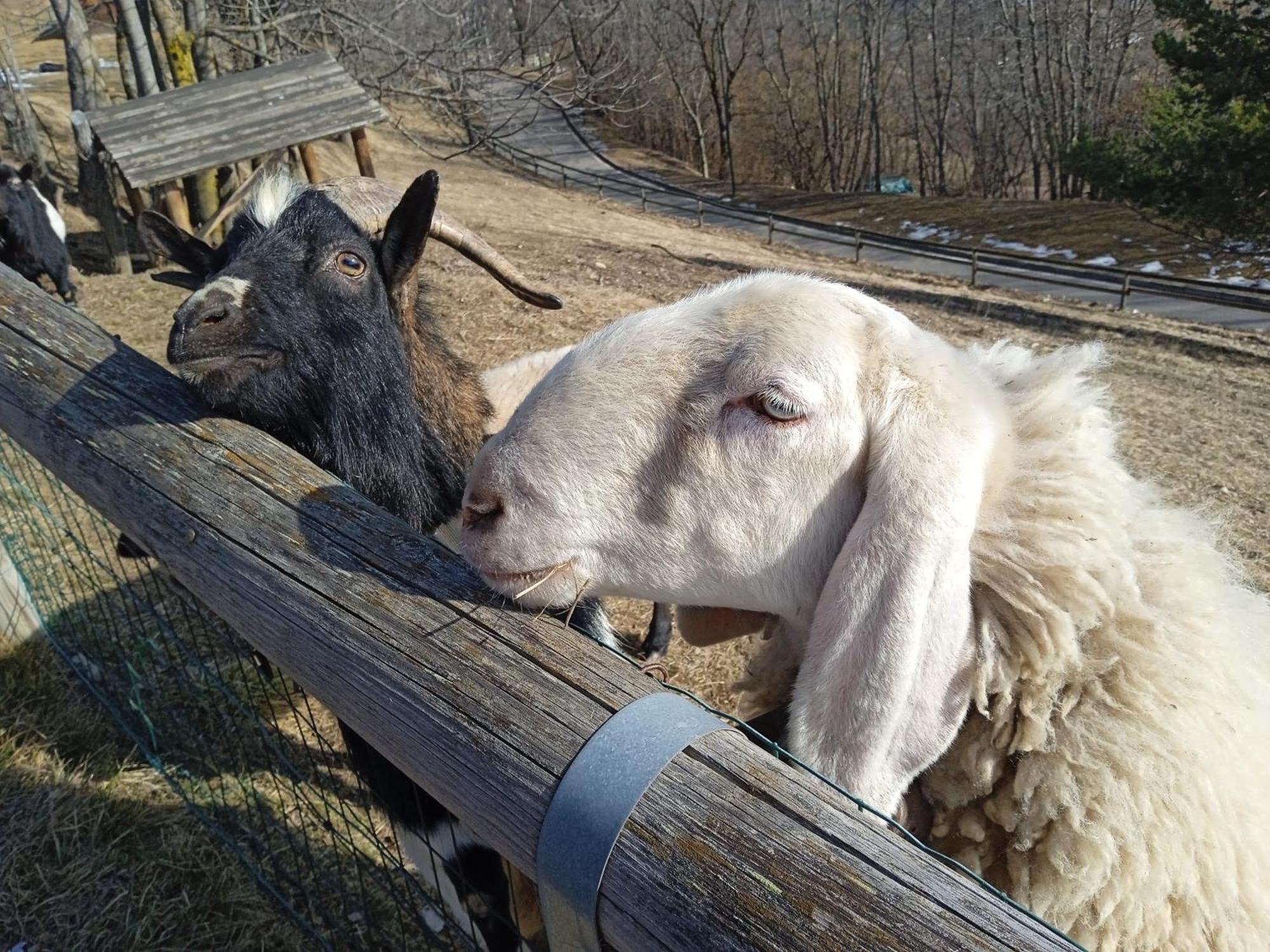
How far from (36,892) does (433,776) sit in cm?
271

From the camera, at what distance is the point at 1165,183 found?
55.8 feet

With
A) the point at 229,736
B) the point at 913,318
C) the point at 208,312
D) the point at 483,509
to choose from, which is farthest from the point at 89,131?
the point at 483,509

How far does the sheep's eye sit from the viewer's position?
1.71 m

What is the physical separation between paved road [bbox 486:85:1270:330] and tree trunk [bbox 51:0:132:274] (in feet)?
22.6

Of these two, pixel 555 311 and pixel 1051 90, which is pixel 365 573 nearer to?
pixel 555 311

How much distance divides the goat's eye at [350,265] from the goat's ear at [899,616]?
88.7 inches

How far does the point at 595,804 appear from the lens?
1.02 meters

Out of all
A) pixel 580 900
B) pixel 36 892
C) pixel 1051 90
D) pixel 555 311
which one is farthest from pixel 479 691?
pixel 1051 90

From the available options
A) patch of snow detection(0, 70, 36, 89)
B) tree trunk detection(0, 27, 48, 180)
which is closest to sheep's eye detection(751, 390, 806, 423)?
tree trunk detection(0, 27, 48, 180)

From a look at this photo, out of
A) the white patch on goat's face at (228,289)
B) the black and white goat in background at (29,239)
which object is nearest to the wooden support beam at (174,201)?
the black and white goat in background at (29,239)

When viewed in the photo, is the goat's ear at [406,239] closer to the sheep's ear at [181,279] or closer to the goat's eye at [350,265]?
the goat's eye at [350,265]

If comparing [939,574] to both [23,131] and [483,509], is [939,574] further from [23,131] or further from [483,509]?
[23,131]

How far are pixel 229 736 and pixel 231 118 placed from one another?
32.6ft

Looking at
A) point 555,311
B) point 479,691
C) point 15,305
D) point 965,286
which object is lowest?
point 965,286
